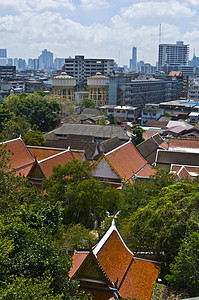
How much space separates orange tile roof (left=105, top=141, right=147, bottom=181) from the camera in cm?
2898

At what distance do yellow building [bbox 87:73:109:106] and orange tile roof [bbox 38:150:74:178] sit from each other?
202ft

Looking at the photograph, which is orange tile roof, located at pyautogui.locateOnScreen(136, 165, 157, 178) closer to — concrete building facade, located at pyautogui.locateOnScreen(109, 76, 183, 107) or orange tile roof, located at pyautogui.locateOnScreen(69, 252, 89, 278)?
orange tile roof, located at pyautogui.locateOnScreen(69, 252, 89, 278)

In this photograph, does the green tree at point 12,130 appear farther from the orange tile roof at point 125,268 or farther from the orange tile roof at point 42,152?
the orange tile roof at point 125,268

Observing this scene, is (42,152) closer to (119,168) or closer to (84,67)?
(119,168)

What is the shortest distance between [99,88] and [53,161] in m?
65.5

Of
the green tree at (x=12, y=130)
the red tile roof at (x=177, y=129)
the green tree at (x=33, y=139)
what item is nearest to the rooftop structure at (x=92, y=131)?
the green tree at (x=12, y=130)

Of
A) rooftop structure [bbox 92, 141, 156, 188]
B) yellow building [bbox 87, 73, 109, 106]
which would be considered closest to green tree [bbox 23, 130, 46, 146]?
rooftop structure [bbox 92, 141, 156, 188]

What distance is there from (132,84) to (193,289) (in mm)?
77353

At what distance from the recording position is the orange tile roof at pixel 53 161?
2866 cm

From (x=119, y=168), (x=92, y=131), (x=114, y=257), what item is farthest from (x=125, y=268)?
(x=92, y=131)

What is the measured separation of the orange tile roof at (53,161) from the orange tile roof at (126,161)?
4.42 metres

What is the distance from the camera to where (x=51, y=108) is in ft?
195

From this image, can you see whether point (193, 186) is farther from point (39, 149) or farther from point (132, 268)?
point (39, 149)

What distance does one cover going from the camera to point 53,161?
3002 centimetres
